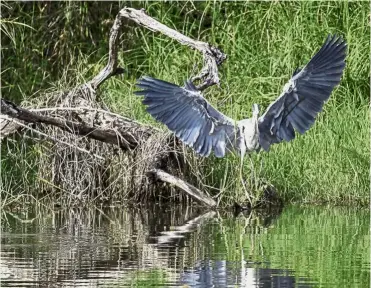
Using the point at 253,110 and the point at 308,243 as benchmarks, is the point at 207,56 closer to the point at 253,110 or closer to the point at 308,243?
the point at 253,110

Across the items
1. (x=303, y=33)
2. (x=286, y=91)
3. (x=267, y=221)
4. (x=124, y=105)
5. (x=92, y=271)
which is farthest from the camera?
(x=303, y=33)

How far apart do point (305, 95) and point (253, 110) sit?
37cm

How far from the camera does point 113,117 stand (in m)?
8.93

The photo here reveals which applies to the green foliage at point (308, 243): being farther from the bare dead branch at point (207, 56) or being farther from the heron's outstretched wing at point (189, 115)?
the bare dead branch at point (207, 56)

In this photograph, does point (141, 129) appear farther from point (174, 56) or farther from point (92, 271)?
point (92, 271)

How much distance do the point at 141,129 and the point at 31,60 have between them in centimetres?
348

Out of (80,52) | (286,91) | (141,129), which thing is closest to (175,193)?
(141,129)

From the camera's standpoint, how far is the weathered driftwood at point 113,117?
8.43 meters

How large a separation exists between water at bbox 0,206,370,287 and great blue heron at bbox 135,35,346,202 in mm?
587

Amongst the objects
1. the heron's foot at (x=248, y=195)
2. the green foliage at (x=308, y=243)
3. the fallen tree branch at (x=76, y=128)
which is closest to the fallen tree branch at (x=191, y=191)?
the heron's foot at (x=248, y=195)

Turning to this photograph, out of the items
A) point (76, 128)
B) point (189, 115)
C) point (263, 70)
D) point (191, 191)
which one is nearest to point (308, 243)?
point (189, 115)

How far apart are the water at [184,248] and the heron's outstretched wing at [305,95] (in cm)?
65

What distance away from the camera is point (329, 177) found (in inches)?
353

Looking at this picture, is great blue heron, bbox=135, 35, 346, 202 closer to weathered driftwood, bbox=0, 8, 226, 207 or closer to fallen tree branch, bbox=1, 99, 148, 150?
weathered driftwood, bbox=0, 8, 226, 207
